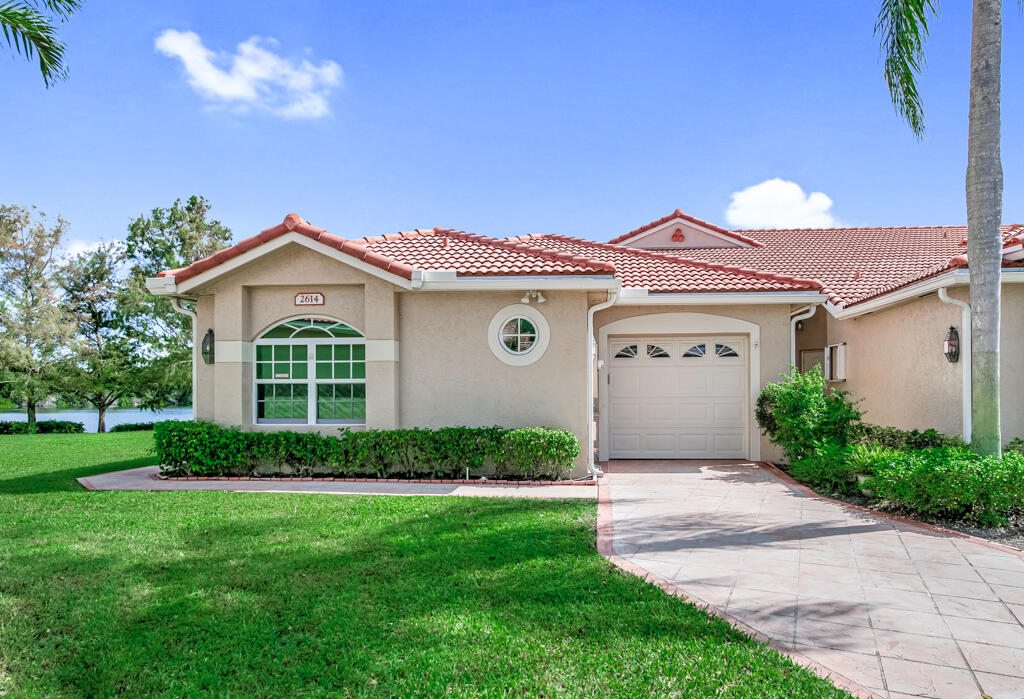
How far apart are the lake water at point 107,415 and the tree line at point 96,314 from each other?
2.41ft

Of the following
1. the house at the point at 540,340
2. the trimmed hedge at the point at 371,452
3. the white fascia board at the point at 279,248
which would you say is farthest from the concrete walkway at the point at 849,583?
the white fascia board at the point at 279,248

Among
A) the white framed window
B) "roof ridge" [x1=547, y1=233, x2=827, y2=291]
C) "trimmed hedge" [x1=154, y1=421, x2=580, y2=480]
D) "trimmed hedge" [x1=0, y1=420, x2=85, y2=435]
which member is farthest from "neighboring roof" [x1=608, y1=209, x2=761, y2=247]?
"trimmed hedge" [x1=0, y1=420, x2=85, y2=435]

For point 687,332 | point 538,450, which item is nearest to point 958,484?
point 538,450

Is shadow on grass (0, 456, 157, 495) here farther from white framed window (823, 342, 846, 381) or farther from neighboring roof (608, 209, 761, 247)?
white framed window (823, 342, 846, 381)

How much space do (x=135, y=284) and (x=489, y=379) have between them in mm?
27987

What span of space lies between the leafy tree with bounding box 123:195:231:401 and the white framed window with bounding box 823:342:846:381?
29.1m

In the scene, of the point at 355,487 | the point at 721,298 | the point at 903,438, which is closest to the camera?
the point at 355,487

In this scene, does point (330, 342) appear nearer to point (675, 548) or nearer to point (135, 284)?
point (675, 548)

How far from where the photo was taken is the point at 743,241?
1858cm

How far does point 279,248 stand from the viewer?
11.4 m

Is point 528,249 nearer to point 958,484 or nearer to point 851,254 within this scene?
point 958,484

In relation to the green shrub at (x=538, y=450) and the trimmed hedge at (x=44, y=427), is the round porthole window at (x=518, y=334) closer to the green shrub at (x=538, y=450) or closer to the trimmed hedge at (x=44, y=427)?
the green shrub at (x=538, y=450)

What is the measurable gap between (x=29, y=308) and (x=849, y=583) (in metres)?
35.2

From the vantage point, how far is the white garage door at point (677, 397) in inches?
529
